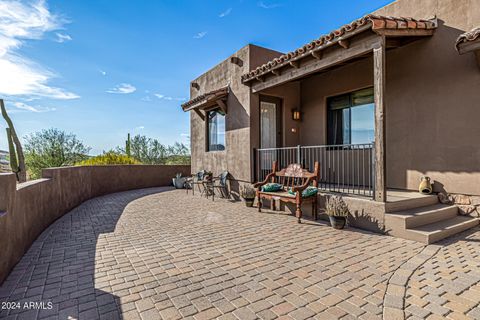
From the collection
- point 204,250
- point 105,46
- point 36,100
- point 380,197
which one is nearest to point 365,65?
point 380,197

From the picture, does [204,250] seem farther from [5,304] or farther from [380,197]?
[380,197]

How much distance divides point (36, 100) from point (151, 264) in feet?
74.1

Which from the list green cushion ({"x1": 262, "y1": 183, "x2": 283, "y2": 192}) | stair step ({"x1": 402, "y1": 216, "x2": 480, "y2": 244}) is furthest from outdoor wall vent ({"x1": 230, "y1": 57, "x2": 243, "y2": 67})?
stair step ({"x1": 402, "y1": 216, "x2": 480, "y2": 244})

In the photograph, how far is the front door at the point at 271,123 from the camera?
876cm

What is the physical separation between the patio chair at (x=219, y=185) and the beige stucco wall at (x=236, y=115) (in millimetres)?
296

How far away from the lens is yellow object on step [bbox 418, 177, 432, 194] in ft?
18.5

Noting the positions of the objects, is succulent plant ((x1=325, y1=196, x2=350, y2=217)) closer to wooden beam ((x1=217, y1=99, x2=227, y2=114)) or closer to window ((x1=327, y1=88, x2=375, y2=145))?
window ((x1=327, y1=88, x2=375, y2=145))

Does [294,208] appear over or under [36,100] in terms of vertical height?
under

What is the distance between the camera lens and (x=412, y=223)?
179 inches

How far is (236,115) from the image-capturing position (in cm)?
869

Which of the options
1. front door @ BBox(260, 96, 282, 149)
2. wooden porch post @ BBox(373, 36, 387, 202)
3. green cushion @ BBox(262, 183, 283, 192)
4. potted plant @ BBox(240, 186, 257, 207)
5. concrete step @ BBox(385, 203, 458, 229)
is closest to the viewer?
concrete step @ BBox(385, 203, 458, 229)

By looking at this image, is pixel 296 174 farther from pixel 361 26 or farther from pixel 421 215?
pixel 361 26

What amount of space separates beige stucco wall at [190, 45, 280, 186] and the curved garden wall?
15.3ft

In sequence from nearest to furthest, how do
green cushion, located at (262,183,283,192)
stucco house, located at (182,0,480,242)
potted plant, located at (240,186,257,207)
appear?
stucco house, located at (182,0,480,242) → green cushion, located at (262,183,283,192) → potted plant, located at (240,186,257,207)
